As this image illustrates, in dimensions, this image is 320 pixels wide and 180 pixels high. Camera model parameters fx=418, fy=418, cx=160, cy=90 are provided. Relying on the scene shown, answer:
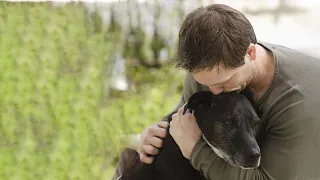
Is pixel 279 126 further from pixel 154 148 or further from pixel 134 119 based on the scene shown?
pixel 134 119

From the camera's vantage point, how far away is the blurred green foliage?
2699mm

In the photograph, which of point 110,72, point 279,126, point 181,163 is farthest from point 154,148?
point 110,72

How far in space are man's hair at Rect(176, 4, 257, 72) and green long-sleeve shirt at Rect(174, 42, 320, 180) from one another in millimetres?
174

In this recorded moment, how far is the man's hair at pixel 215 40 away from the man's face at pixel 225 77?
0.07 ft

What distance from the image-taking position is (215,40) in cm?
121

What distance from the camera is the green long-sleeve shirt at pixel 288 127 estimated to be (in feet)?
4.17

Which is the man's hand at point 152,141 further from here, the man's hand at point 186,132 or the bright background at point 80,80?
the bright background at point 80,80

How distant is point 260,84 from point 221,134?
0.68 feet

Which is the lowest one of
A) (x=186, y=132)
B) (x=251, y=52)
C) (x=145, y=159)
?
(x=145, y=159)

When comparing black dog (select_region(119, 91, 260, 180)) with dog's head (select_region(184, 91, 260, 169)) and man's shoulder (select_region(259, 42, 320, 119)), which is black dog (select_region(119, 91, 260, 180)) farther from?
man's shoulder (select_region(259, 42, 320, 119))

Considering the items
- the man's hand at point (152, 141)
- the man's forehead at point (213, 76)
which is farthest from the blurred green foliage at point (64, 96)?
the man's forehead at point (213, 76)

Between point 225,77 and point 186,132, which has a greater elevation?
point 225,77

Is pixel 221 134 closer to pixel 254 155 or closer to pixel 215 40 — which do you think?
pixel 254 155

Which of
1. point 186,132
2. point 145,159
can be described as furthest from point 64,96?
point 186,132
